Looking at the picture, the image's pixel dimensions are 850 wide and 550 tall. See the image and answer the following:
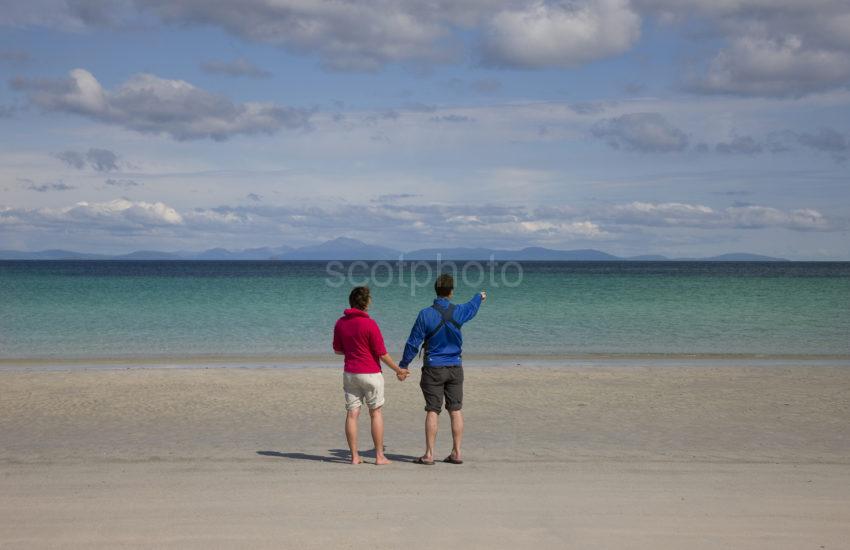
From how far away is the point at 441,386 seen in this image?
815 centimetres

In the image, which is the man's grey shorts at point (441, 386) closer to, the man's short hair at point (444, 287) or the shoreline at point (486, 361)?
the man's short hair at point (444, 287)

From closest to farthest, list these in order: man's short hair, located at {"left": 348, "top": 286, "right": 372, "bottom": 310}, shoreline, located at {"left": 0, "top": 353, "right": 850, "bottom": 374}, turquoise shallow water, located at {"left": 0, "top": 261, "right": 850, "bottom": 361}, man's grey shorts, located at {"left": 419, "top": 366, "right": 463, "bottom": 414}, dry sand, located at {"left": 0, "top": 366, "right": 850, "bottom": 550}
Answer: dry sand, located at {"left": 0, "top": 366, "right": 850, "bottom": 550} < man's short hair, located at {"left": 348, "top": 286, "right": 372, "bottom": 310} < man's grey shorts, located at {"left": 419, "top": 366, "right": 463, "bottom": 414} < shoreline, located at {"left": 0, "top": 353, "right": 850, "bottom": 374} < turquoise shallow water, located at {"left": 0, "top": 261, "right": 850, "bottom": 361}

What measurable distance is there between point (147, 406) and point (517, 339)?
14.3m

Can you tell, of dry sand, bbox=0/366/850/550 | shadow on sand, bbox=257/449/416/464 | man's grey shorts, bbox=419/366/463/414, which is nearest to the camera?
dry sand, bbox=0/366/850/550

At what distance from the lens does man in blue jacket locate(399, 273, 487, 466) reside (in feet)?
26.2

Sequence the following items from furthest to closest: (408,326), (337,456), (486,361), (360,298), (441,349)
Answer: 1. (408,326)
2. (486,361)
3. (337,456)
4. (441,349)
5. (360,298)

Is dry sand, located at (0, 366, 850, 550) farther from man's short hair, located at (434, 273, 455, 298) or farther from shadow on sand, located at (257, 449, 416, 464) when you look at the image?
man's short hair, located at (434, 273, 455, 298)

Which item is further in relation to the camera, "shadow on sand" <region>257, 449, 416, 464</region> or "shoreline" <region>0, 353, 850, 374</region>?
"shoreline" <region>0, 353, 850, 374</region>

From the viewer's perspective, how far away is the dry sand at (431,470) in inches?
236

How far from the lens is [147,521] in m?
6.23

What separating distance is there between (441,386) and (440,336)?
521 mm

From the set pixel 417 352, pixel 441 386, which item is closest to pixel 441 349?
pixel 417 352

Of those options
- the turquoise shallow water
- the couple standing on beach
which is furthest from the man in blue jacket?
the turquoise shallow water

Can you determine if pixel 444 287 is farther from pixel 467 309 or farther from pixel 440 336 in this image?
pixel 440 336
